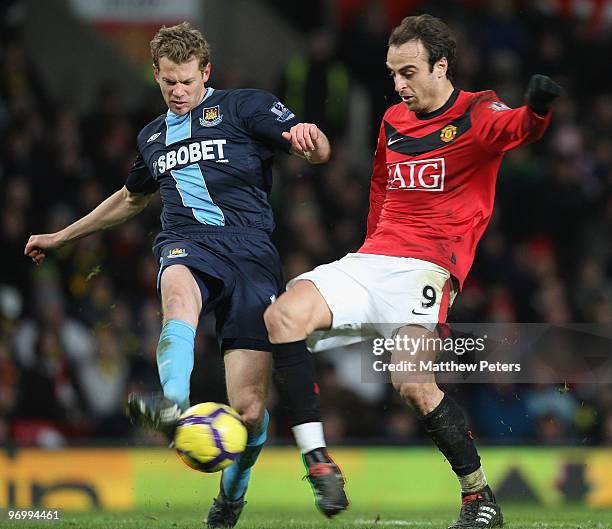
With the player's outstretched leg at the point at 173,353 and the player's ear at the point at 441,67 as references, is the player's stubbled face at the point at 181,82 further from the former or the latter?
the player's ear at the point at 441,67

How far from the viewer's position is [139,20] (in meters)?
13.5

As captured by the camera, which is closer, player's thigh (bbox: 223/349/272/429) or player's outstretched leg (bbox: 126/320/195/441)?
player's outstretched leg (bbox: 126/320/195/441)

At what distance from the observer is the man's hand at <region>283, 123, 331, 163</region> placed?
580cm

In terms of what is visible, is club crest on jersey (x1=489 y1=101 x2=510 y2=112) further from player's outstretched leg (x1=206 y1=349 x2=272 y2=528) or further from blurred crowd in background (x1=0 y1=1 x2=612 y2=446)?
blurred crowd in background (x1=0 y1=1 x2=612 y2=446)

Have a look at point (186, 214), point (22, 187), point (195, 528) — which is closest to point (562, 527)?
point (195, 528)

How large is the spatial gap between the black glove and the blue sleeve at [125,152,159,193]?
2.13m

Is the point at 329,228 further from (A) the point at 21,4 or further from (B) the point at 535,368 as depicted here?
(A) the point at 21,4

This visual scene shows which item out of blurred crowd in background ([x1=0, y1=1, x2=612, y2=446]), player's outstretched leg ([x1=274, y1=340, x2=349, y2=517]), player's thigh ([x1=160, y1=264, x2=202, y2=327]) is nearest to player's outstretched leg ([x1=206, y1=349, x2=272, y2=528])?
player's outstretched leg ([x1=274, y1=340, x2=349, y2=517])

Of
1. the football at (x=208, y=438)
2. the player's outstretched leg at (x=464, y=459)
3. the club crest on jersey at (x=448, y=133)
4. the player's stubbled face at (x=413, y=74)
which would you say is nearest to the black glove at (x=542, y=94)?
the club crest on jersey at (x=448, y=133)

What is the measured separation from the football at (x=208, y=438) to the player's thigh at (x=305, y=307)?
0.55 m

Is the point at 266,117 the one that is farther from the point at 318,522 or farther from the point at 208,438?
the point at 318,522

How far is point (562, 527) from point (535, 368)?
8.88ft

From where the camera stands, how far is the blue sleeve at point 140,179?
669 cm

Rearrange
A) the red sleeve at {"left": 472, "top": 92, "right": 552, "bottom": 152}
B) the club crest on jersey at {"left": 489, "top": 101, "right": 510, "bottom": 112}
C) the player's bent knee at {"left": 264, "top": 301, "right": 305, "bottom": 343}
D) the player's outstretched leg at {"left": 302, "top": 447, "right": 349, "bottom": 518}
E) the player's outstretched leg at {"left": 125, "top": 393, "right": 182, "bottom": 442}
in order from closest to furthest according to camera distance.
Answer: the player's outstretched leg at {"left": 125, "top": 393, "right": 182, "bottom": 442} → the player's outstretched leg at {"left": 302, "top": 447, "right": 349, "bottom": 518} → the red sleeve at {"left": 472, "top": 92, "right": 552, "bottom": 152} → the player's bent knee at {"left": 264, "top": 301, "right": 305, "bottom": 343} → the club crest on jersey at {"left": 489, "top": 101, "right": 510, "bottom": 112}
